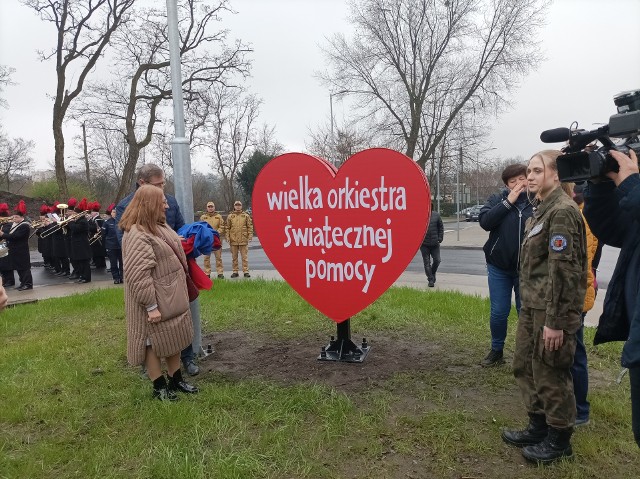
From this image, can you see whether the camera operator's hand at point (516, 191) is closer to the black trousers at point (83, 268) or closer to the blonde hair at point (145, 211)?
the blonde hair at point (145, 211)

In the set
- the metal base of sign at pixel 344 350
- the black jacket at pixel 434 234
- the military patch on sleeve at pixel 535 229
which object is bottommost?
the metal base of sign at pixel 344 350

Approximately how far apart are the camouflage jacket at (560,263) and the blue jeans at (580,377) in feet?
1.75

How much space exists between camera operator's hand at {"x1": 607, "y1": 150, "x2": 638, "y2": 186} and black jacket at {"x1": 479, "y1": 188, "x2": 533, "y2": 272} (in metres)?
1.92

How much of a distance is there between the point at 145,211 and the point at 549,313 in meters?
2.65

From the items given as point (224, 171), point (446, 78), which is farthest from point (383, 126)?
point (224, 171)

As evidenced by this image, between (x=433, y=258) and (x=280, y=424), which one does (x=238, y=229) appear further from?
(x=280, y=424)

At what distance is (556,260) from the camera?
250 cm

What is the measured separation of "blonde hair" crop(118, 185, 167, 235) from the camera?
10.9 feet

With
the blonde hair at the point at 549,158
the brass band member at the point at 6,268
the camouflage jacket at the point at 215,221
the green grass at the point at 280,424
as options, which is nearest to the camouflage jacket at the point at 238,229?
the camouflage jacket at the point at 215,221

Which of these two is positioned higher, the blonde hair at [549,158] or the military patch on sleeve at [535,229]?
the blonde hair at [549,158]

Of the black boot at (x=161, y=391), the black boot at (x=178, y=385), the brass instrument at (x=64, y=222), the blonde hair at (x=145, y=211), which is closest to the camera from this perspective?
the blonde hair at (x=145, y=211)

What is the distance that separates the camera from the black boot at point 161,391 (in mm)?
3532

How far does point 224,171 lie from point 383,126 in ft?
45.5

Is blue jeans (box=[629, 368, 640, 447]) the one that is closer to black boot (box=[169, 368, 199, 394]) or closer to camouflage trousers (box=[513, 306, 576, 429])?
camouflage trousers (box=[513, 306, 576, 429])
